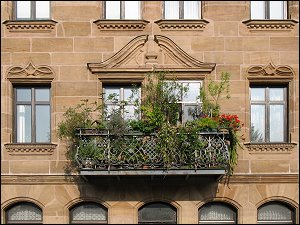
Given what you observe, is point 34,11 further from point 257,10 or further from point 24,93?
point 257,10

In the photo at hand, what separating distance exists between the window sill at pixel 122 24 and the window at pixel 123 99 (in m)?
1.57

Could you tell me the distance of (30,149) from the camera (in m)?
18.6

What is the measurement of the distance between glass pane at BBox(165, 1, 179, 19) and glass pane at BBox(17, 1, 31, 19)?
3.74 meters

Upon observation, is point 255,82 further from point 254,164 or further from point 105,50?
point 105,50

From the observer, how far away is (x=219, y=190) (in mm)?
18531

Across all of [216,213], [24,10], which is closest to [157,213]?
[216,213]

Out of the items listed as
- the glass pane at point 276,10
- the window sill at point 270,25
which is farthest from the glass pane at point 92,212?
the glass pane at point 276,10

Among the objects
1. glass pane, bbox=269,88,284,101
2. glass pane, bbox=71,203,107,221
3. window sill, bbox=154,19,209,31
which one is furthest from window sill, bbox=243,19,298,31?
glass pane, bbox=71,203,107,221

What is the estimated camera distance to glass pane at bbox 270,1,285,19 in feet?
63.6

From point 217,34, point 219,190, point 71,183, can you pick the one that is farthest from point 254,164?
point 71,183

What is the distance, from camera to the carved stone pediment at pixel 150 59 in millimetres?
18750

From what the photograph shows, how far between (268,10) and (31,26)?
6.41m

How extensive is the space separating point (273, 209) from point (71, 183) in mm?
5360

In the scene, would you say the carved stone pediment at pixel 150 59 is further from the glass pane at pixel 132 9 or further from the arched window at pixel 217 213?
the arched window at pixel 217 213
